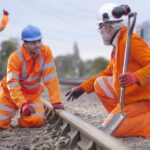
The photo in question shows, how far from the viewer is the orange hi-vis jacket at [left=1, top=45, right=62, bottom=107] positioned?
6.34 meters

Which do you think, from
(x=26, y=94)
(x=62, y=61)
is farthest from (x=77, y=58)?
(x=26, y=94)

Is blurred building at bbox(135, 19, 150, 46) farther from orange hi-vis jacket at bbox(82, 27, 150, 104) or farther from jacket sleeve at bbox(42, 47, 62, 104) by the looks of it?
orange hi-vis jacket at bbox(82, 27, 150, 104)

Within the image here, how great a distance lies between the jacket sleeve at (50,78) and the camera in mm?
6562

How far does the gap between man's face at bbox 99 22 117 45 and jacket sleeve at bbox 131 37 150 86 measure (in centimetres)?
29

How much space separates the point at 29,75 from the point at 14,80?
312 millimetres

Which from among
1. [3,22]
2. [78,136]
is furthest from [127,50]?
[3,22]

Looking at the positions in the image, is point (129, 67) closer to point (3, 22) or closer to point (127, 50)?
point (127, 50)

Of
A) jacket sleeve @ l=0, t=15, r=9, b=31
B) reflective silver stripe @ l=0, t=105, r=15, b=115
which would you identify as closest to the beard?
reflective silver stripe @ l=0, t=105, r=15, b=115

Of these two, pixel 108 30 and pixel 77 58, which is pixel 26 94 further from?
pixel 77 58

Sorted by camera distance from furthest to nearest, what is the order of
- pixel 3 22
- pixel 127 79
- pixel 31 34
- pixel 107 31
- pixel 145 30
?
pixel 145 30 < pixel 3 22 < pixel 31 34 < pixel 107 31 < pixel 127 79

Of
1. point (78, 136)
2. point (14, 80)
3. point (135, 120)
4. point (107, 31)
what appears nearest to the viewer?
point (78, 136)

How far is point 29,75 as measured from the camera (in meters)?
6.55

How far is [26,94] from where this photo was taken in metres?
6.77

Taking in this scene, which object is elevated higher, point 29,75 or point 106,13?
point 106,13
